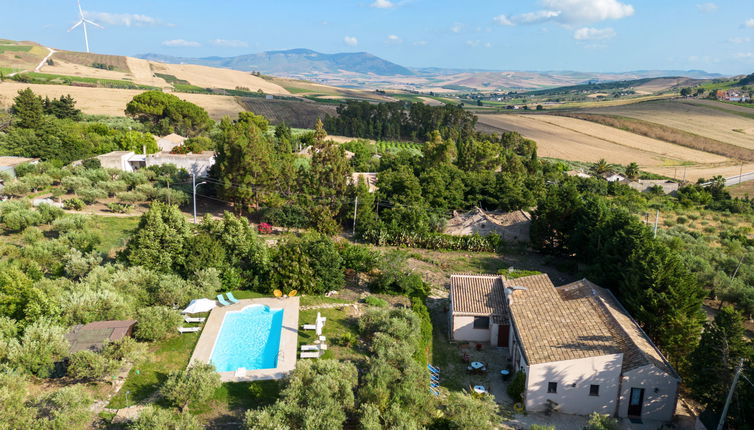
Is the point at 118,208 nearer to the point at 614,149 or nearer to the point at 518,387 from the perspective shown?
the point at 518,387

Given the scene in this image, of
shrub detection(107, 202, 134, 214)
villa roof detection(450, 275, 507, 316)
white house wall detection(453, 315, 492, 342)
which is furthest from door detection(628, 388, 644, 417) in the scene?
shrub detection(107, 202, 134, 214)

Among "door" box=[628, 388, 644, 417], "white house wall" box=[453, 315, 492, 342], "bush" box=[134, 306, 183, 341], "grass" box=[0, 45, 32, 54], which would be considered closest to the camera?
"door" box=[628, 388, 644, 417]

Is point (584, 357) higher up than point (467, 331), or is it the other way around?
point (584, 357)

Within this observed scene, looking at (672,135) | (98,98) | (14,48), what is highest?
(14,48)

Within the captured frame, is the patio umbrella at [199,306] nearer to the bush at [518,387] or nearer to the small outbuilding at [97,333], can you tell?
the small outbuilding at [97,333]

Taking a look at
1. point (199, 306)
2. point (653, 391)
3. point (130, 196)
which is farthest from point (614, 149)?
point (199, 306)

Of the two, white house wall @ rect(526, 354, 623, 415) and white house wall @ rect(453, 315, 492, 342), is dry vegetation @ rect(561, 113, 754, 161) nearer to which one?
white house wall @ rect(453, 315, 492, 342)
